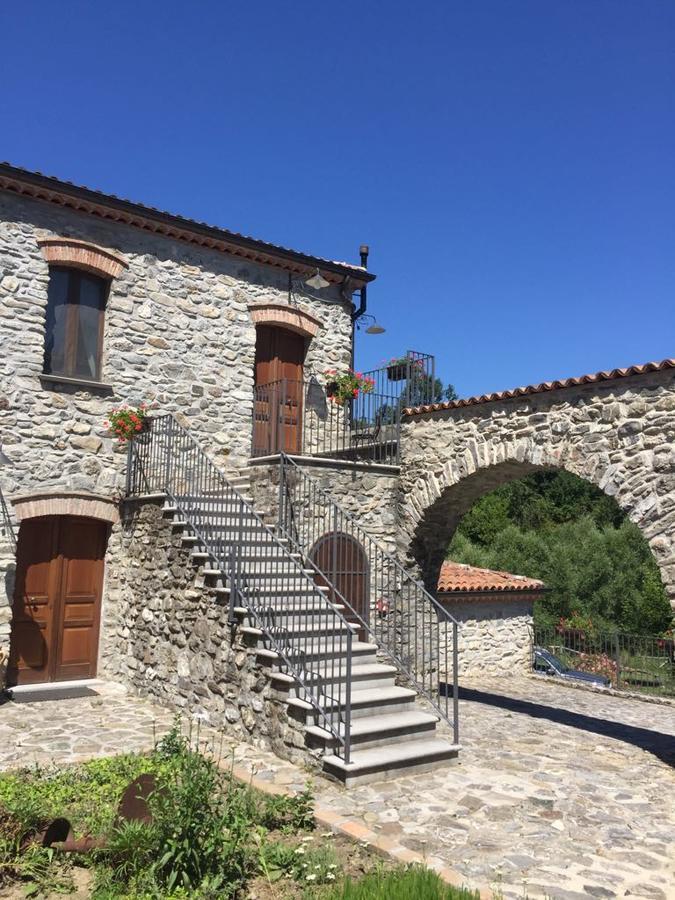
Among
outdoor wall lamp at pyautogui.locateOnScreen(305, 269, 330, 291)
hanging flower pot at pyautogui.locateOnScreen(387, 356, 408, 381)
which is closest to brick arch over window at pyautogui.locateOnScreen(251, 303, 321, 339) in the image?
outdoor wall lamp at pyautogui.locateOnScreen(305, 269, 330, 291)

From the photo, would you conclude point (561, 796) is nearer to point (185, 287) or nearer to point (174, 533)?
point (174, 533)

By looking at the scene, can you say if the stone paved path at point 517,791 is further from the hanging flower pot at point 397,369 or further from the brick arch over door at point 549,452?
the hanging flower pot at point 397,369

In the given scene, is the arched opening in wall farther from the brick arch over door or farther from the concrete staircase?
the concrete staircase

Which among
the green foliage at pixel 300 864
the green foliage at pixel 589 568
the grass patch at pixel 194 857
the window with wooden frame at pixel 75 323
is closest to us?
the grass patch at pixel 194 857

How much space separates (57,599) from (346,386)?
5.49m

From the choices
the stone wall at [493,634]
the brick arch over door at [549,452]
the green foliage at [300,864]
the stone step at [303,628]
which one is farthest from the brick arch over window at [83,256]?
the green foliage at [300,864]

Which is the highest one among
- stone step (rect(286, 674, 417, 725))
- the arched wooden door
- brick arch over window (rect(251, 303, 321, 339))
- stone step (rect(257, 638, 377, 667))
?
brick arch over window (rect(251, 303, 321, 339))

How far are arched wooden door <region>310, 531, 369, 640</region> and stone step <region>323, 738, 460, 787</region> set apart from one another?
3.36m

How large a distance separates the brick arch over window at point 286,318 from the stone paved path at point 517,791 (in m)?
5.96

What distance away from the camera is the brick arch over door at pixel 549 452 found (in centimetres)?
718

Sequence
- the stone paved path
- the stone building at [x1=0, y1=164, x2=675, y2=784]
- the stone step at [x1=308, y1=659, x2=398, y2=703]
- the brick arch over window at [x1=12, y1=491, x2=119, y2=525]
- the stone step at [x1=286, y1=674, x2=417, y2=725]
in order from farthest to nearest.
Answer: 1. the brick arch over window at [x1=12, y1=491, x2=119, y2=525]
2. the stone building at [x1=0, y1=164, x2=675, y2=784]
3. the stone step at [x1=308, y1=659, x2=398, y2=703]
4. the stone step at [x1=286, y1=674, x2=417, y2=725]
5. the stone paved path

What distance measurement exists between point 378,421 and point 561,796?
6325 mm

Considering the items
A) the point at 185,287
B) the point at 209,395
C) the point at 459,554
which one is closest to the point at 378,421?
the point at 209,395

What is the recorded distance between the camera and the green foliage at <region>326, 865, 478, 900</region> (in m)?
3.51
